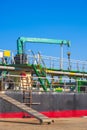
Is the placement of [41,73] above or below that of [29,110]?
above

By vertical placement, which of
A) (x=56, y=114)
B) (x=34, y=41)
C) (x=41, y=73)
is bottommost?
(x=56, y=114)

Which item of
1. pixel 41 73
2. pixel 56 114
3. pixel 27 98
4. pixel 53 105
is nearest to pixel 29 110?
pixel 27 98

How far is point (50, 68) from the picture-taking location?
34.8 meters

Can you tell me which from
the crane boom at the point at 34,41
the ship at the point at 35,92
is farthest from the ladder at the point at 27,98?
the crane boom at the point at 34,41

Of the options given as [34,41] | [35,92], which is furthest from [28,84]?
[34,41]

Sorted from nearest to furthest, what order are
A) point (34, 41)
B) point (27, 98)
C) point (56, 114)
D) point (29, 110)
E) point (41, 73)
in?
point (29, 110), point (27, 98), point (56, 114), point (41, 73), point (34, 41)

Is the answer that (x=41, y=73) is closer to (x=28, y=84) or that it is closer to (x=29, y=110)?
(x=28, y=84)


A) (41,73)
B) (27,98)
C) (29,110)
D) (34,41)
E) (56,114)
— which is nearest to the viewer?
(29,110)

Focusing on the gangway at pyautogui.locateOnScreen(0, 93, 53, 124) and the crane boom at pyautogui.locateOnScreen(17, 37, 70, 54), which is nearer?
the gangway at pyautogui.locateOnScreen(0, 93, 53, 124)

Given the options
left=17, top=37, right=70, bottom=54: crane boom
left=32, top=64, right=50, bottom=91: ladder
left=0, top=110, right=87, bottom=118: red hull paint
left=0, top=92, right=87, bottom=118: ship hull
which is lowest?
left=0, top=110, right=87, bottom=118: red hull paint

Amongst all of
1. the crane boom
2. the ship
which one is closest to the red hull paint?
the ship

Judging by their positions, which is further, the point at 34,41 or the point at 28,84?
the point at 34,41

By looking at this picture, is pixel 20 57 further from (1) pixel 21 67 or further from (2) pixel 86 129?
(2) pixel 86 129

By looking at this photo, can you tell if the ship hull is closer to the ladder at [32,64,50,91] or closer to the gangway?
the gangway
